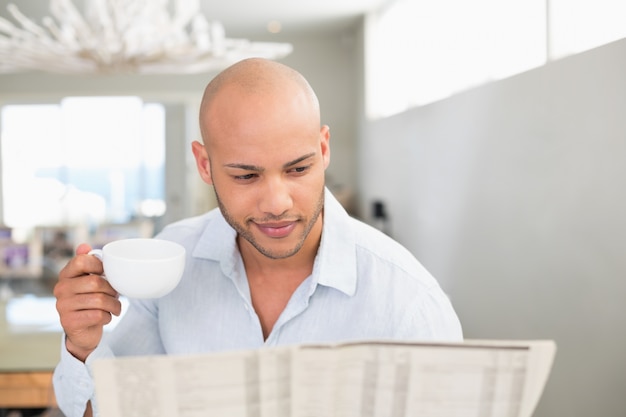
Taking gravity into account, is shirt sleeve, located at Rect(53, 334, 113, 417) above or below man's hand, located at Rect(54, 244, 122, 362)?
below

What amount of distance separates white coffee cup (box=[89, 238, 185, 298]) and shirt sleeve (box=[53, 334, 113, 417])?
123mm

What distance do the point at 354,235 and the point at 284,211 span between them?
0.69 feet

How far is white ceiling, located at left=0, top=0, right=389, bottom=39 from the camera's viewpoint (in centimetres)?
531

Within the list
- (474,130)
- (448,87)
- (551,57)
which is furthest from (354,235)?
(448,87)

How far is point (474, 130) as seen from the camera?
112 inches

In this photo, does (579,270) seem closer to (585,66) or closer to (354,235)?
(585,66)

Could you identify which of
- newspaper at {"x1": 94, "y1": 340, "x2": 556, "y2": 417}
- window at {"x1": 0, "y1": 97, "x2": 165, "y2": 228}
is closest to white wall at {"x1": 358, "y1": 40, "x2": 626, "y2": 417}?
newspaper at {"x1": 94, "y1": 340, "x2": 556, "y2": 417}

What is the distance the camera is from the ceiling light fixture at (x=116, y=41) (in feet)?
9.25

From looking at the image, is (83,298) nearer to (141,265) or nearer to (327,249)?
(141,265)

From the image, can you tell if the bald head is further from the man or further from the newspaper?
the newspaper

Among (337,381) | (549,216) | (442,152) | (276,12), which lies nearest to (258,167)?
(337,381)

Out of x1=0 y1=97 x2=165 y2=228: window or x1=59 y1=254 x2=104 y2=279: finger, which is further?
x1=0 y1=97 x2=165 y2=228: window

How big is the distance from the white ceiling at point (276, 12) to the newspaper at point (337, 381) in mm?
4942

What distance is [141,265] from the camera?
2.81 feet
